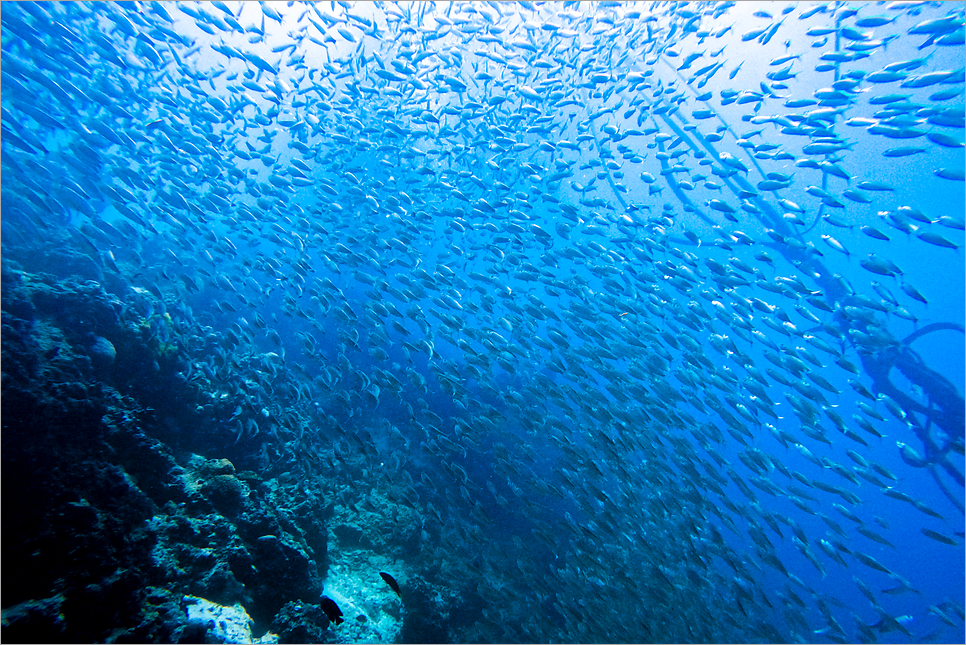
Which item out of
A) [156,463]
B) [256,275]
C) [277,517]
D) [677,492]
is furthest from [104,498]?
[256,275]

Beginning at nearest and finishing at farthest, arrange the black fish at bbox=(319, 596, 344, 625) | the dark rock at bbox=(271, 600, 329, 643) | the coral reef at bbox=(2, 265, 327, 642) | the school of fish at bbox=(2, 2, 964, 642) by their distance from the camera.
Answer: the coral reef at bbox=(2, 265, 327, 642) < the black fish at bbox=(319, 596, 344, 625) < the dark rock at bbox=(271, 600, 329, 643) < the school of fish at bbox=(2, 2, 964, 642)

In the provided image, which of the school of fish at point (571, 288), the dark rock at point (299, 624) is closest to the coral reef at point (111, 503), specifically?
the dark rock at point (299, 624)

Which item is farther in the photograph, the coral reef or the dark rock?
the dark rock

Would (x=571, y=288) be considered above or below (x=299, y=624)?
above

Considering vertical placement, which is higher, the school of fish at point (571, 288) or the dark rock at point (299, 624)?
the school of fish at point (571, 288)

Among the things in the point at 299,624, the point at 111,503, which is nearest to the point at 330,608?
the point at 299,624

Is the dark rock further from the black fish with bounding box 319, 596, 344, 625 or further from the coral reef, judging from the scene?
the black fish with bounding box 319, 596, 344, 625

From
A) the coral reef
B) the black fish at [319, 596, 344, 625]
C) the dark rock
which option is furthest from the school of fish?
the black fish at [319, 596, 344, 625]

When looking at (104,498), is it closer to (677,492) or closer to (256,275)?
(677,492)

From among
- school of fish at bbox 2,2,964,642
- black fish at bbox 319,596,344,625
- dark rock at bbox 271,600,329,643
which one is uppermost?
school of fish at bbox 2,2,964,642

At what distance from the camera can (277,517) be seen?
5406mm

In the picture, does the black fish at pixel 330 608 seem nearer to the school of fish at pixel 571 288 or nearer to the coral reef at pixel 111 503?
the coral reef at pixel 111 503

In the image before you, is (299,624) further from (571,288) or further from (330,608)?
(571,288)

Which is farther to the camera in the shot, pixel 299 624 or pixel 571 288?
pixel 571 288
